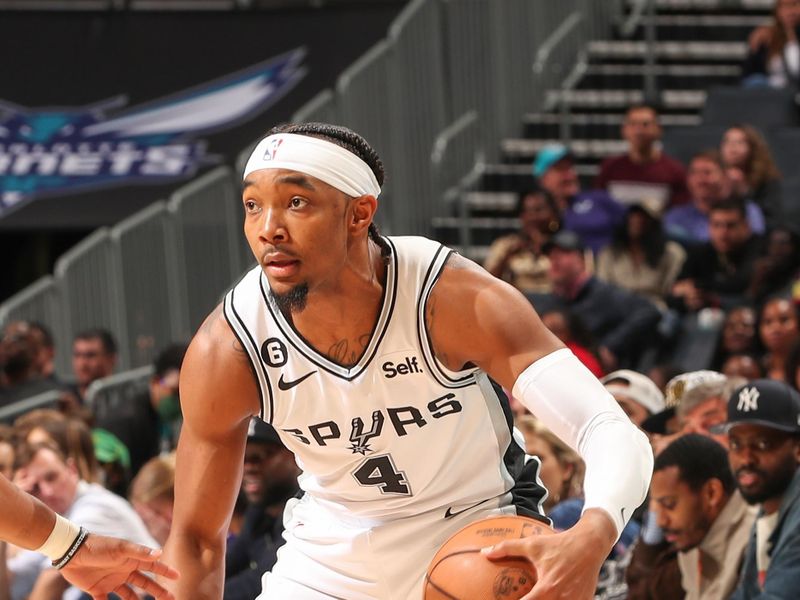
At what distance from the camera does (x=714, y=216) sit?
10.0 meters

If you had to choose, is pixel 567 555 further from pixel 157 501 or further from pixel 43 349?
pixel 43 349

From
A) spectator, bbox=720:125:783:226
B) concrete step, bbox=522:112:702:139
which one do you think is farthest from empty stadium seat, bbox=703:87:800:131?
spectator, bbox=720:125:783:226

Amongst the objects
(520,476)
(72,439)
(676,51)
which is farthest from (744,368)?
(676,51)

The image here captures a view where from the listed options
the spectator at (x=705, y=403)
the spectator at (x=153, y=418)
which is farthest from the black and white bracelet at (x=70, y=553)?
the spectator at (x=153, y=418)

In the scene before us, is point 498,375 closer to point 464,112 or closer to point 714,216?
point 714,216

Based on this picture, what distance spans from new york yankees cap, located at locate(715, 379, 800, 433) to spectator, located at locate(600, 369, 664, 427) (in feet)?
3.80

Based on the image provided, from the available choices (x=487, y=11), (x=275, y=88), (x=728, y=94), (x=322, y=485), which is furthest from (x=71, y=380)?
(x=322, y=485)

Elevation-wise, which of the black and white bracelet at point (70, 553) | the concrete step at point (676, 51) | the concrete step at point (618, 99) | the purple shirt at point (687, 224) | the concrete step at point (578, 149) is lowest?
the black and white bracelet at point (70, 553)

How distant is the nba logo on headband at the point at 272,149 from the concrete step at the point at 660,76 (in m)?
9.72

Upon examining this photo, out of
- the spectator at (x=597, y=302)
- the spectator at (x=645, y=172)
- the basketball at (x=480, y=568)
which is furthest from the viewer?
the spectator at (x=645, y=172)

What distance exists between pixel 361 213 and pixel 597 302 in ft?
19.3

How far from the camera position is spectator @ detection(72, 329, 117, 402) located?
1092cm

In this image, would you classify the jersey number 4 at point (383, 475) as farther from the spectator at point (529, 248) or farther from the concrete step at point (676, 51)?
the concrete step at point (676, 51)

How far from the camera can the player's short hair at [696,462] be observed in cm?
595
